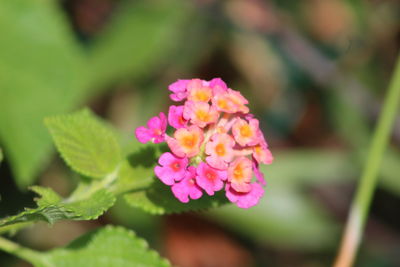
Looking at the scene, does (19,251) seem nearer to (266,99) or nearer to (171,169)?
(171,169)

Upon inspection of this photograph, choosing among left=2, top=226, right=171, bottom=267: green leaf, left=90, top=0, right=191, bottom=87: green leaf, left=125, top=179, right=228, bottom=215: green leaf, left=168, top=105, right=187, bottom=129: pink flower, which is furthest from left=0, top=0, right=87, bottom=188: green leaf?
left=168, top=105, right=187, bottom=129: pink flower

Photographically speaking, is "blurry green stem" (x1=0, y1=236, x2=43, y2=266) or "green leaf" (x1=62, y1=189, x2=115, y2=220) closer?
"green leaf" (x1=62, y1=189, x2=115, y2=220)

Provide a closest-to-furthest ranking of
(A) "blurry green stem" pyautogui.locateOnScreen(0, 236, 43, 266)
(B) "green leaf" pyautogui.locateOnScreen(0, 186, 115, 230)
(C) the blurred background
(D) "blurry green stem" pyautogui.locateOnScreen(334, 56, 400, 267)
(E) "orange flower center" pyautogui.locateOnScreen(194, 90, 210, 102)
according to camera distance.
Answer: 1. (B) "green leaf" pyautogui.locateOnScreen(0, 186, 115, 230)
2. (E) "orange flower center" pyautogui.locateOnScreen(194, 90, 210, 102)
3. (A) "blurry green stem" pyautogui.locateOnScreen(0, 236, 43, 266)
4. (D) "blurry green stem" pyautogui.locateOnScreen(334, 56, 400, 267)
5. (C) the blurred background

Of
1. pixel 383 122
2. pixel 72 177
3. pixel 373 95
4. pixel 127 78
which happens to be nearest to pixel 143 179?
pixel 383 122

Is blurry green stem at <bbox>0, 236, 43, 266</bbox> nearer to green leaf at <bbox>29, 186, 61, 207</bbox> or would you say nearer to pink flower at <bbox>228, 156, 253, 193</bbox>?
green leaf at <bbox>29, 186, 61, 207</bbox>

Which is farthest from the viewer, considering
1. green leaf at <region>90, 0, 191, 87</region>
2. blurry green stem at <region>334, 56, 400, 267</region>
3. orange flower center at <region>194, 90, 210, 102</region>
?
green leaf at <region>90, 0, 191, 87</region>

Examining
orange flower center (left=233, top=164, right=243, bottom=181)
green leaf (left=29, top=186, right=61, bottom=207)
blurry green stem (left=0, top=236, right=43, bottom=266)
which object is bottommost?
blurry green stem (left=0, top=236, right=43, bottom=266)

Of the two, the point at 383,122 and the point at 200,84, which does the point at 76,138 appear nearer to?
the point at 200,84

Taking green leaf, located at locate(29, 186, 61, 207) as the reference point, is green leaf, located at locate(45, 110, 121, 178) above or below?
above
